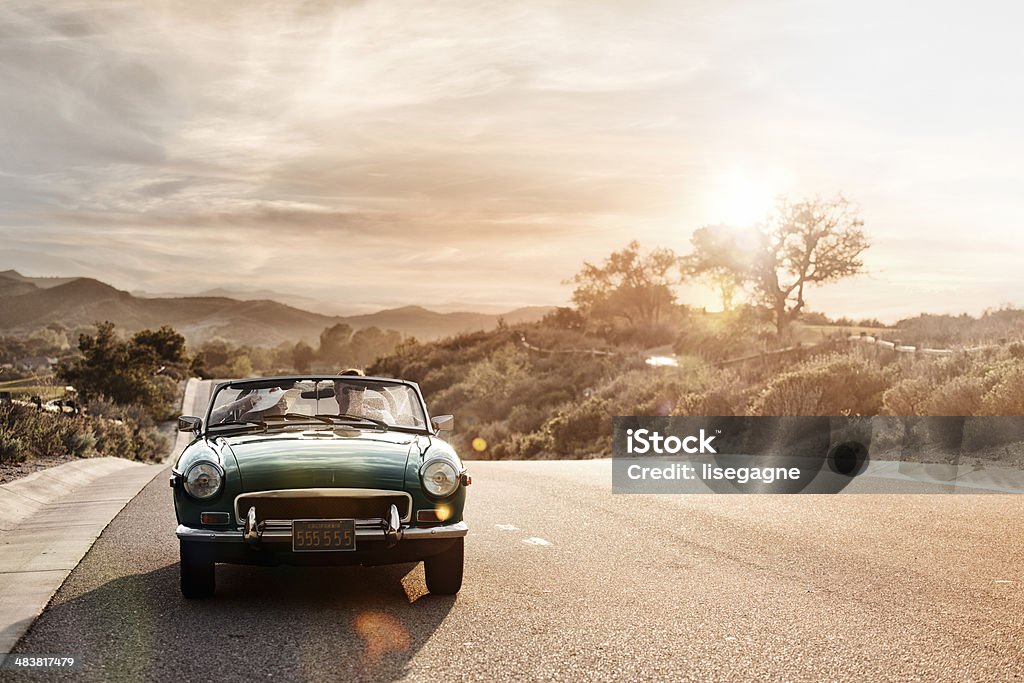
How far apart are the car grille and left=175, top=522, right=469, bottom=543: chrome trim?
115 millimetres

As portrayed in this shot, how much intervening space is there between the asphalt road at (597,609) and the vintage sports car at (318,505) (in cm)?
37

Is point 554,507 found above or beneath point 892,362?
beneath

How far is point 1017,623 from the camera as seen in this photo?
6473 mm

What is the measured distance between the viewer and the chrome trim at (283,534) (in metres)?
6.45

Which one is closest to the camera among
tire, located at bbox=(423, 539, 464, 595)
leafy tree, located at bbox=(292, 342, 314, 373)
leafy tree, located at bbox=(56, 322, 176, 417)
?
Answer: tire, located at bbox=(423, 539, 464, 595)

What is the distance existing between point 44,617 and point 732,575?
484 centimetres

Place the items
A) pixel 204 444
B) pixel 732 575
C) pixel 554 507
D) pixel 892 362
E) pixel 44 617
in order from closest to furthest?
1. pixel 44 617
2. pixel 204 444
3. pixel 732 575
4. pixel 554 507
5. pixel 892 362

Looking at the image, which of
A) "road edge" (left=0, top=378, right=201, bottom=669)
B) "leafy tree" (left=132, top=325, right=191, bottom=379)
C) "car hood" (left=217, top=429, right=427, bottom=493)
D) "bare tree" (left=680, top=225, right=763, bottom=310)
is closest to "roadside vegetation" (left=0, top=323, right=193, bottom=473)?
"road edge" (left=0, top=378, right=201, bottom=669)

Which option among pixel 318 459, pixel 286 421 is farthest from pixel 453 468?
pixel 286 421

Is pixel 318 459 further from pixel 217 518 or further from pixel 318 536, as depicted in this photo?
pixel 217 518

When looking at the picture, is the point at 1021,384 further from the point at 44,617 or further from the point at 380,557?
the point at 44,617

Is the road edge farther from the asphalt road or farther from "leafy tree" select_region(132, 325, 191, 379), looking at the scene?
"leafy tree" select_region(132, 325, 191, 379)

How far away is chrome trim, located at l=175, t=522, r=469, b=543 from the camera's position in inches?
254

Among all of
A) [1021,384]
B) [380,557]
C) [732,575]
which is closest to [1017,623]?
[732,575]
